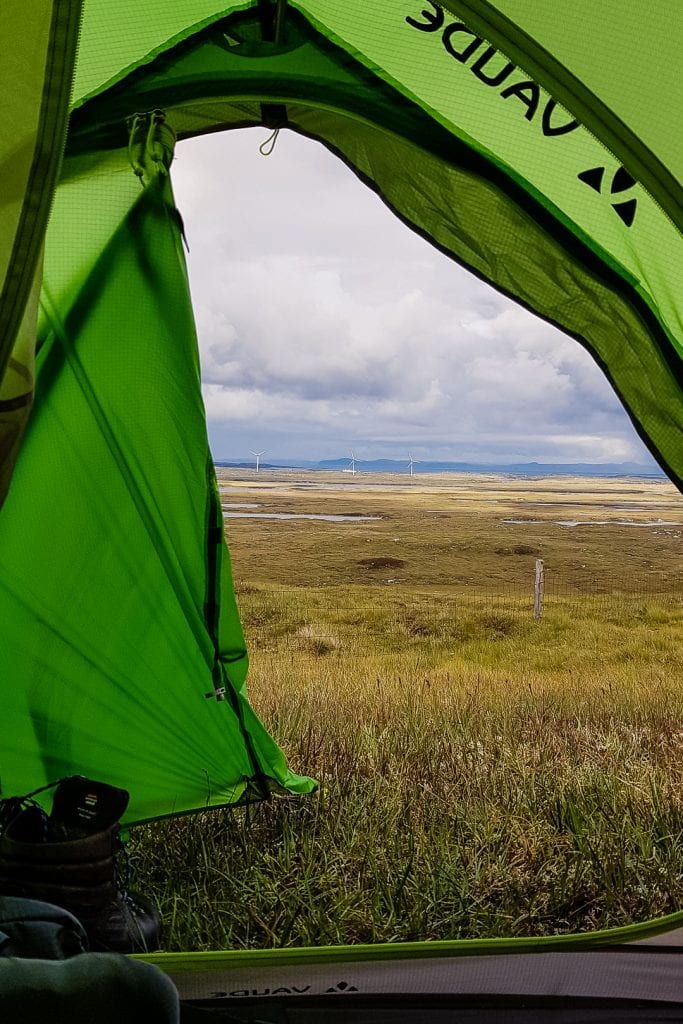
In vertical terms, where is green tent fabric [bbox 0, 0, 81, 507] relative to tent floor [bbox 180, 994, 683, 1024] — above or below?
above

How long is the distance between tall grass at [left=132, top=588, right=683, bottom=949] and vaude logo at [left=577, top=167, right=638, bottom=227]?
1.31 metres

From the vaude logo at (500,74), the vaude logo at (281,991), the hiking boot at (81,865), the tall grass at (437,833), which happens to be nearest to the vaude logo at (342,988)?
the vaude logo at (281,991)

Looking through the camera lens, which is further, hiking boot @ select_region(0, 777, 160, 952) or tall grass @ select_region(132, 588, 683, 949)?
tall grass @ select_region(132, 588, 683, 949)

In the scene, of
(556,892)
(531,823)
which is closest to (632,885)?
(556,892)

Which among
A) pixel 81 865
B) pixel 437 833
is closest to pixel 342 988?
pixel 81 865

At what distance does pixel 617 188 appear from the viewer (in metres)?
1.25

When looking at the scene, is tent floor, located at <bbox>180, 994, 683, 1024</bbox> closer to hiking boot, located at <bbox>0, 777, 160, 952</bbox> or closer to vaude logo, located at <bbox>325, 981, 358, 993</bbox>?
vaude logo, located at <bbox>325, 981, 358, 993</bbox>

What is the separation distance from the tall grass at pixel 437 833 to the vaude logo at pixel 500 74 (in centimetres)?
145

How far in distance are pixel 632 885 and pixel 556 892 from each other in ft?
0.57

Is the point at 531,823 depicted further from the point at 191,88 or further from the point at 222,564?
the point at 191,88

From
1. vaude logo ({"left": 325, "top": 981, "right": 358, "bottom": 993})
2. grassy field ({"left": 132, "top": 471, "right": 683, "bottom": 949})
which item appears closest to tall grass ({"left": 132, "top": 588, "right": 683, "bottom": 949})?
grassy field ({"left": 132, "top": 471, "right": 683, "bottom": 949})

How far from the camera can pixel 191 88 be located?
1353 millimetres

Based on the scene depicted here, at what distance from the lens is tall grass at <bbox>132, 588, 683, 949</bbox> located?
154 centimetres

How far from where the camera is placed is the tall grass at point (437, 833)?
1545 mm
